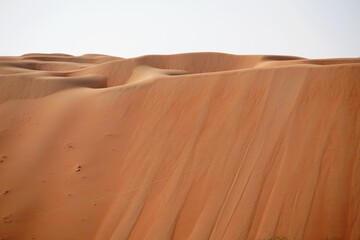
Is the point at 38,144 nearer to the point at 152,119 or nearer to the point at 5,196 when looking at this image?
the point at 5,196

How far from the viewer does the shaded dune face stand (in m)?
5.32

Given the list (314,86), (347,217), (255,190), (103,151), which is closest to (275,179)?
(255,190)

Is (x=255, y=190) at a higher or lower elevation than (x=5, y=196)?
higher

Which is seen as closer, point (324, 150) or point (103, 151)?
point (324, 150)

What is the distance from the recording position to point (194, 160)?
663cm

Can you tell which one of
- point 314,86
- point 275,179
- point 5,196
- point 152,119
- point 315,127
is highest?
point 314,86

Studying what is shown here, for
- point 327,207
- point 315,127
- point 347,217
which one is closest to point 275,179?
point 327,207

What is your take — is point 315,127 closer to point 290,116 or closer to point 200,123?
point 290,116

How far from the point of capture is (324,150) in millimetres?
5961

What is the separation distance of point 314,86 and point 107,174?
6722 mm

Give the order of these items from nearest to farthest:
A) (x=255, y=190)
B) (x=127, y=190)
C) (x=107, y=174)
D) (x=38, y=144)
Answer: (x=255, y=190) → (x=127, y=190) → (x=107, y=174) → (x=38, y=144)

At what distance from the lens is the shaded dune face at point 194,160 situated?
209 inches

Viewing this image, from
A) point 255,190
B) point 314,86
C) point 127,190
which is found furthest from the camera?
point 314,86

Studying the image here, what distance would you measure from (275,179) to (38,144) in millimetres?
7294
